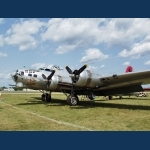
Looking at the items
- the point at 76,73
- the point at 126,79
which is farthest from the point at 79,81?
the point at 126,79

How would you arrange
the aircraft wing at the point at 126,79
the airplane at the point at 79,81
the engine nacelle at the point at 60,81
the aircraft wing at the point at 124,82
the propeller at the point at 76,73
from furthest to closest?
the engine nacelle at the point at 60,81 → the propeller at the point at 76,73 → the airplane at the point at 79,81 → the aircraft wing at the point at 124,82 → the aircraft wing at the point at 126,79

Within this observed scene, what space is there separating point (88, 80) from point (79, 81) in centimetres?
75

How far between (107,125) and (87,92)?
1025cm

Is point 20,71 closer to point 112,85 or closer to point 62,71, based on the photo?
point 62,71

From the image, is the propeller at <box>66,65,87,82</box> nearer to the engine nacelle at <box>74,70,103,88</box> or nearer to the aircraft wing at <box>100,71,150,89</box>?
the engine nacelle at <box>74,70,103,88</box>

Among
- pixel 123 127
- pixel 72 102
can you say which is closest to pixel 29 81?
pixel 72 102

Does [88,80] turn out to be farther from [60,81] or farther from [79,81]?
[60,81]

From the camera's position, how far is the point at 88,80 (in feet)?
54.7

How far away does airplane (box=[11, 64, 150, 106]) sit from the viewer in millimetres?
16375

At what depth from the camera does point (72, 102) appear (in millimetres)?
17766

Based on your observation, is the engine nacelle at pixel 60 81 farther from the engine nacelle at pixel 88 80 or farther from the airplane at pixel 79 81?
the engine nacelle at pixel 88 80

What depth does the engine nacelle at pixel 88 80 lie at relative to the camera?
A: 1641cm

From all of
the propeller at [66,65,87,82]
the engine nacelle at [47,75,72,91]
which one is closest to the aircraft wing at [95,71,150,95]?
the propeller at [66,65,87,82]

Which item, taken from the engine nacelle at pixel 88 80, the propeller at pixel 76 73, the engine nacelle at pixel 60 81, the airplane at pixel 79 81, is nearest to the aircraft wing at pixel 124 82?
the airplane at pixel 79 81
